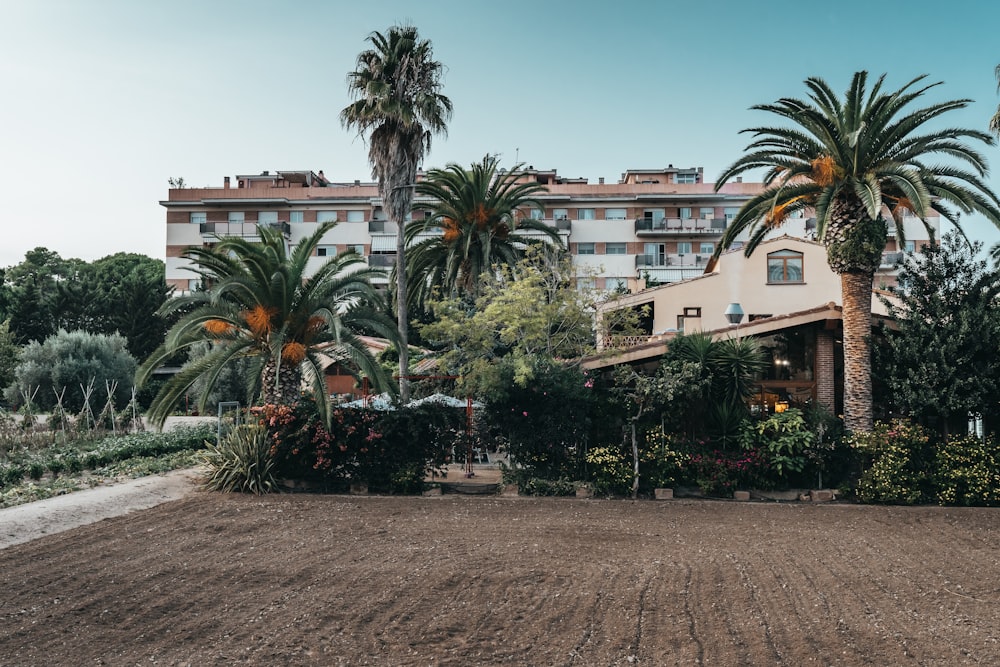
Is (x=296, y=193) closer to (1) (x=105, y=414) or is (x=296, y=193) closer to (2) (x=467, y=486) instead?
(1) (x=105, y=414)

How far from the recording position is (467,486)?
52.5 ft

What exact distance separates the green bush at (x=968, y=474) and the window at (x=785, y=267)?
14.7m

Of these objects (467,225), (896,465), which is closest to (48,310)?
(467,225)

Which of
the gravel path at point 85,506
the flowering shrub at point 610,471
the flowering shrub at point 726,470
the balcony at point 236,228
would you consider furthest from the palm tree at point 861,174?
the balcony at point 236,228

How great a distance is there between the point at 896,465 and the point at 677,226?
42.3 m

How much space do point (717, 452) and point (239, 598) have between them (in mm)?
10054

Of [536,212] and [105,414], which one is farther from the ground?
[536,212]

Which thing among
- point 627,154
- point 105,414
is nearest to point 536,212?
point 627,154

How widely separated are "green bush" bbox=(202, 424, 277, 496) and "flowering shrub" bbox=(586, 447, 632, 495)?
6.58 m

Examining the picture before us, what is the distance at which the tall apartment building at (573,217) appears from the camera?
5559 cm

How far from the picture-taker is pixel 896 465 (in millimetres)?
14484

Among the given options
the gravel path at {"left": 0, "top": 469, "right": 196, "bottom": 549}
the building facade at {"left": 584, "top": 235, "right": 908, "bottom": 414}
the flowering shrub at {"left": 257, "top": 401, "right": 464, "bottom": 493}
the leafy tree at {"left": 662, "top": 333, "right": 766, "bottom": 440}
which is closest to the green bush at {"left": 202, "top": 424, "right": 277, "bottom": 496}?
the flowering shrub at {"left": 257, "top": 401, "right": 464, "bottom": 493}

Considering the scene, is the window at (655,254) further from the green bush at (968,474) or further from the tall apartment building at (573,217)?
the green bush at (968,474)

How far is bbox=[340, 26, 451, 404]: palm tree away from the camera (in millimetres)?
23719
